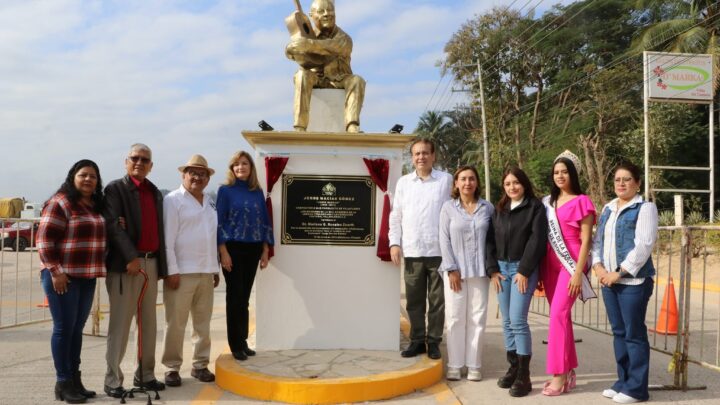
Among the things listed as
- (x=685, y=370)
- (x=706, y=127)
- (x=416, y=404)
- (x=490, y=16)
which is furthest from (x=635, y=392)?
(x=490, y=16)

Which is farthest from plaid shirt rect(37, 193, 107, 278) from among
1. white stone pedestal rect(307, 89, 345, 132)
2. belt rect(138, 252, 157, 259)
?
white stone pedestal rect(307, 89, 345, 132)

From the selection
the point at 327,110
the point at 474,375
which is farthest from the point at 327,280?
the point at 327,110

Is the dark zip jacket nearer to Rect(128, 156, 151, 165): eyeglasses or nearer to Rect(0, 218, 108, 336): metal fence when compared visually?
Rect(128, 156, 151, 165): eyeglasses

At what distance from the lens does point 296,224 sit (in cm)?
552

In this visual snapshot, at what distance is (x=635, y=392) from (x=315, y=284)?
2.79 metres

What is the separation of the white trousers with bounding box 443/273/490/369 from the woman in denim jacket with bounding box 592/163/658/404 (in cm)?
95

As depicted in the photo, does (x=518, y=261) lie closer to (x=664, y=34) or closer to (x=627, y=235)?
(x=627, y=235)

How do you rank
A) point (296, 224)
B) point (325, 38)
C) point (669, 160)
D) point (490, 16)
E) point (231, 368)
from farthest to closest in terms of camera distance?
point (490, 16) → point (669, 160) → point (325, 38) → point (296, 224) → point (231, 368)

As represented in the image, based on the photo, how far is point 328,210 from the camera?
5.55 meters

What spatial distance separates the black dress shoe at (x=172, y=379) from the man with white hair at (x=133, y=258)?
8 cm

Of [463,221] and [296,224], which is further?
[296,224]

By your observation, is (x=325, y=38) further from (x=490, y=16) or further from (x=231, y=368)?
(x=490, y=16)

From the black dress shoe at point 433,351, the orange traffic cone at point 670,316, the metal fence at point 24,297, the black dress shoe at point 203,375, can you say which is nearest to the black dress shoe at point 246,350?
the black dress shoe at point 203,375

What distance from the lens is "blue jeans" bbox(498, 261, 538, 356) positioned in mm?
4594
